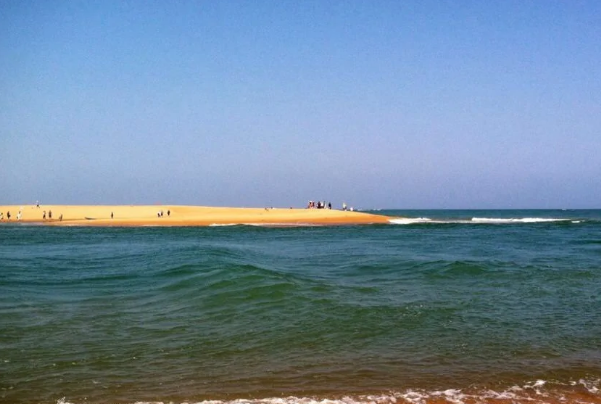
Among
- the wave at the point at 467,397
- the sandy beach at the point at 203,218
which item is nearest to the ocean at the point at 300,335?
the wave at the point at 467,397

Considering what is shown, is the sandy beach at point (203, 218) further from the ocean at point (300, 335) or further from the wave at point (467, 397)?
the wave at point (467, 397)

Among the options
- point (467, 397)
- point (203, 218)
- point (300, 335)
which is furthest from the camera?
point (203, 218)

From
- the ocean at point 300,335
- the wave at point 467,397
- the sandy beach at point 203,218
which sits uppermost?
the sandy beach at point 203,218

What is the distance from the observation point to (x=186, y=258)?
60.4 feet

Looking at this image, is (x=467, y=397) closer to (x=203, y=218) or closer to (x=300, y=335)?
(x=300, y=335)

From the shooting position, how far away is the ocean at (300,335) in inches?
236

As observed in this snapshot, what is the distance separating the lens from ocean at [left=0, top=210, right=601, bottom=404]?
5.99m

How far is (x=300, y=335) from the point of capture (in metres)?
8.23

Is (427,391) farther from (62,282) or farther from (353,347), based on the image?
(62,282)

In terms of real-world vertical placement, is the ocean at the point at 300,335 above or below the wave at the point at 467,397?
above

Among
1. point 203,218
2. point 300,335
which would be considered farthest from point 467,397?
point 203,218

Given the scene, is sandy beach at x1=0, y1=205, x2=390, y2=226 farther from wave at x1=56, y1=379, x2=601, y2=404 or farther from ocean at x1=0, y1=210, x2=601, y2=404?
wave at x1=56, y1=379, x2=601, y2=404

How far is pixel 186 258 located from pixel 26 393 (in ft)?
41.4

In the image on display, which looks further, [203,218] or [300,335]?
[203,218]
